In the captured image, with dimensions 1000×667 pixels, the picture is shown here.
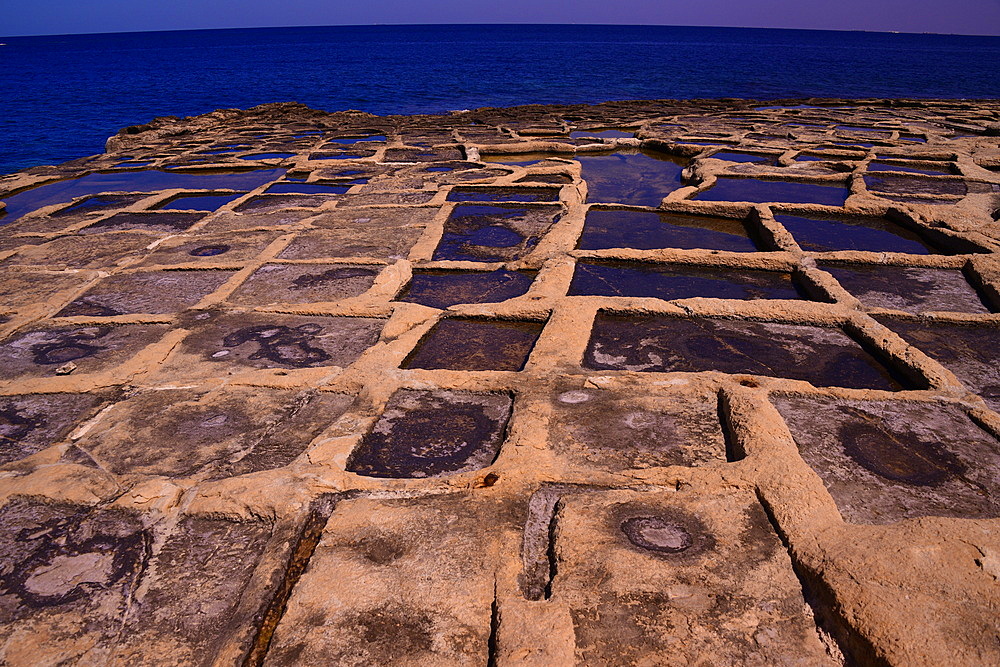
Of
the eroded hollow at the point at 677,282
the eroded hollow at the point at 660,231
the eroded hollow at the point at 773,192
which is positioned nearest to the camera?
the eroded hollow at the point at 677,282

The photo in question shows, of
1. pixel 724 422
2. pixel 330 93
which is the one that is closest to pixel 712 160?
pixel 724 422

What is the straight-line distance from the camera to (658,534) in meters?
2.51

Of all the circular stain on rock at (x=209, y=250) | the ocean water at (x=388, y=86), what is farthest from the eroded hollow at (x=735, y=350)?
the ocean water at (x=388, y=86)

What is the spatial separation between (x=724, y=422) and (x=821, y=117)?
45.1ft

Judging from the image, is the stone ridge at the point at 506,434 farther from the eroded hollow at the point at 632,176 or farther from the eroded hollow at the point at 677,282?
the eroded hollow at the point at 632,176

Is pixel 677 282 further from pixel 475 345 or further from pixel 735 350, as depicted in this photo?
pixel 475 345

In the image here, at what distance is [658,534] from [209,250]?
5282 millimetres

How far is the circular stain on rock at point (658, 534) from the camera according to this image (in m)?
2.44

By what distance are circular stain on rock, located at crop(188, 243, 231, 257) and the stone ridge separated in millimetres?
42

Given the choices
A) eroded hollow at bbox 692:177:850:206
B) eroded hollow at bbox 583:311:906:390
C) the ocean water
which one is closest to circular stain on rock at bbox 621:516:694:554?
eroded hollow at bbox 583:311:906:390

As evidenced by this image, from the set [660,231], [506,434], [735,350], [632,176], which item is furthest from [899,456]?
[632,176]

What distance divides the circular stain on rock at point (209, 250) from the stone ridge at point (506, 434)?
0.04 m

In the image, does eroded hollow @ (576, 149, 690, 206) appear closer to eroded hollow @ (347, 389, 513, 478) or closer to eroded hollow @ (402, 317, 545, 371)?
eroded hollow @ (402, 317, 545, 371)

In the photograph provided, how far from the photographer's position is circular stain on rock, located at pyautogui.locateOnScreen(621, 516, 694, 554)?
96.1 inches
